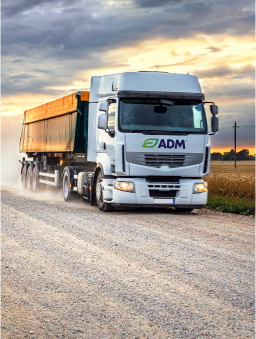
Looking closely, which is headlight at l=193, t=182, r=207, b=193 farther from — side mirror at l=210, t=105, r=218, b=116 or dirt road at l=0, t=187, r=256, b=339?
dirt road at l=0, t=187, r=256, b=339

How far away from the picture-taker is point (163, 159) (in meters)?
12.6

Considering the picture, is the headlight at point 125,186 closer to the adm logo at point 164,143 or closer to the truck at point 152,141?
the truck at point 152,141

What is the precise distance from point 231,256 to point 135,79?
22.3ft

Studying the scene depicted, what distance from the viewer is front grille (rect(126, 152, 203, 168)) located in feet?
41.0

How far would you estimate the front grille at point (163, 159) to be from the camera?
12.5 metres

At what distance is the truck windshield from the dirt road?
9.74 feet

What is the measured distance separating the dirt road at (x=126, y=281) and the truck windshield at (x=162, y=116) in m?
2.97

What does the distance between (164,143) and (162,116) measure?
0.73m

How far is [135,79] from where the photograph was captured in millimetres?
12906

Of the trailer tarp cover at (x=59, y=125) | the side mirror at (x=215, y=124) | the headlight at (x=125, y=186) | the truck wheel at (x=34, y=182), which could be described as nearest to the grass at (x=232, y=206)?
the side mirror at (x=215, y=124)

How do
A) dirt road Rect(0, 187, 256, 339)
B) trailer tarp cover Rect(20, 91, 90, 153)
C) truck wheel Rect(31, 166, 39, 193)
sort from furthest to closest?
truck wheel Rect(31, 166, 39, 193), trailer tarp cover Rect(20, 91, 90, 153), dirt road Rect(0, 187, 256, 339)

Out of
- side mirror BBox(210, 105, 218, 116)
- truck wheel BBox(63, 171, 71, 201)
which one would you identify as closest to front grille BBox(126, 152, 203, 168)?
side mirror BBox(210, 105, 218, 116)

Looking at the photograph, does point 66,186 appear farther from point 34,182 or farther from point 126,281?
point 126,281

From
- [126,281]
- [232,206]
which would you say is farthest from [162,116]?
[126,281]
